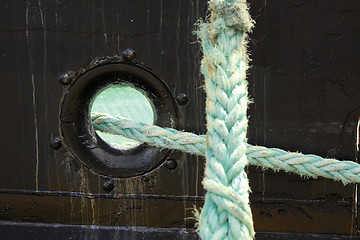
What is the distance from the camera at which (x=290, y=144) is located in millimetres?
1516

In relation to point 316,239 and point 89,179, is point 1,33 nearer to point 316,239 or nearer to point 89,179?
point 89,179

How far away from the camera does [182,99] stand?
4.96ft

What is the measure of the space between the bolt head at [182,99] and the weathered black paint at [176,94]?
20mm

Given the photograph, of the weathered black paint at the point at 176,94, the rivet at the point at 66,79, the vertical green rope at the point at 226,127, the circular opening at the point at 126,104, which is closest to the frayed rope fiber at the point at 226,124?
the vertical green rope at the point at 226,127

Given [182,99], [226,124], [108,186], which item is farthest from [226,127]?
[108,186]

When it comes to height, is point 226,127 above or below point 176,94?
below

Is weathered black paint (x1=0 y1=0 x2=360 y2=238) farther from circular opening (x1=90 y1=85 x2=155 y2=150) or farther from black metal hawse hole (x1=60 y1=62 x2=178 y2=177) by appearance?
circular opening (x1=90 y1=85 x2=155 y2=150)

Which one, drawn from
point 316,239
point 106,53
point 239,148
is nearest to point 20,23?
point 106,53

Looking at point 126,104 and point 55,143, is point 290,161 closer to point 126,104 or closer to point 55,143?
point 55,143

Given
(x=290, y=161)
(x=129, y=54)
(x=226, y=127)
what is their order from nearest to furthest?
(x=226, y=127) < (x=290, y=161) < (x=129, y=54)

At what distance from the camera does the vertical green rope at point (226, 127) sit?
0.79 meters

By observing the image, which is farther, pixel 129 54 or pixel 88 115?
pixel 88 115

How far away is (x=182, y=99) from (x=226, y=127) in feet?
2.26

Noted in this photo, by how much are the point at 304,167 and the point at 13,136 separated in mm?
1047
